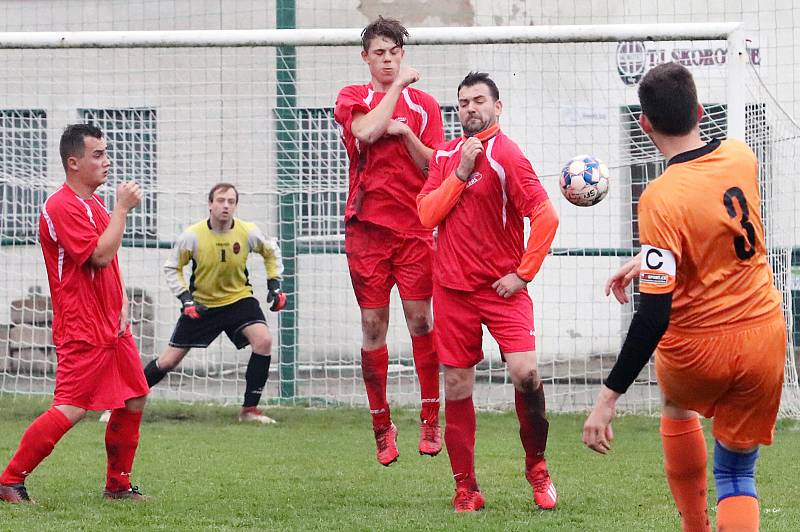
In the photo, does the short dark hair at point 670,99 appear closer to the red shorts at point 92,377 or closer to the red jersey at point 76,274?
the red jersey at point 76,274

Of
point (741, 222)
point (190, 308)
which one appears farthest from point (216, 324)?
point (741, 222)

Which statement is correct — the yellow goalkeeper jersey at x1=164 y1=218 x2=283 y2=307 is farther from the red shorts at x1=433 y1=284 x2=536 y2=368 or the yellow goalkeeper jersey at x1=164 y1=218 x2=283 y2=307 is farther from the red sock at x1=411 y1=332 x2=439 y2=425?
the red shorts at x1=433 y1=284 x2=536 y2=368

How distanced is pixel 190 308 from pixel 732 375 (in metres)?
6.55

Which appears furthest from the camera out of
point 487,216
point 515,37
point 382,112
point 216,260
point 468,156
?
point 216,260

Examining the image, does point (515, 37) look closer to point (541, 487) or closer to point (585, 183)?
point (585, 183)

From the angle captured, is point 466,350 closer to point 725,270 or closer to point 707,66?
point 725,270

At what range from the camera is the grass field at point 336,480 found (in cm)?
580

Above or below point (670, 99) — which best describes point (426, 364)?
below

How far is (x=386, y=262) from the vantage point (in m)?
6.79

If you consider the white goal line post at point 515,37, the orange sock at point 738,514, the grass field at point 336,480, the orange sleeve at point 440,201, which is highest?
the white goal line post at point 515,37

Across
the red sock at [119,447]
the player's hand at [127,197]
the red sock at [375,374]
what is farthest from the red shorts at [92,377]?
the red sock at [375,374]

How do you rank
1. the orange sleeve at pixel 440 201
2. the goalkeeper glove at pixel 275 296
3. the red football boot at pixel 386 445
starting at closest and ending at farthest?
the orange sleeve at pixel 440 201 → the red football boot at pixel 386 445 → the goalkeeper glove at pixel 275 296

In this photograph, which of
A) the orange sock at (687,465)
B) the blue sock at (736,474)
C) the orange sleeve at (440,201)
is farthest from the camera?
the orange sleeve at (440,201)

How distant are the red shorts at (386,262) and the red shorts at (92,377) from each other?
1442 millimetres
